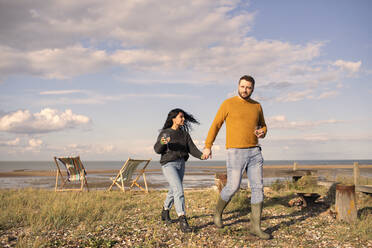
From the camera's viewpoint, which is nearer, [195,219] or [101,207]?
[195,219]

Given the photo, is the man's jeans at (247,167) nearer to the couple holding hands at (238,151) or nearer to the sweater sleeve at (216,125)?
the couple holding hands at (238,151)

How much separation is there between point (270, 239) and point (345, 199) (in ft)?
6.47

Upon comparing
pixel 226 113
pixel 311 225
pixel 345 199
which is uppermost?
pixel 226 113

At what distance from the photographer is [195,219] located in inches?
224

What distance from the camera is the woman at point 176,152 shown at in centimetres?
477

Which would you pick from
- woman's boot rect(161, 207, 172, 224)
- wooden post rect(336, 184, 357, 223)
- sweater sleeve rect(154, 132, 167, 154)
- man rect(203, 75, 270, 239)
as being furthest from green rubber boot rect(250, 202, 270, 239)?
wooden post rect(336, 184, 357, 223)

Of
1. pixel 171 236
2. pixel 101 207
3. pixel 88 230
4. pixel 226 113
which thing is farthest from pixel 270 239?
pixel 101 207

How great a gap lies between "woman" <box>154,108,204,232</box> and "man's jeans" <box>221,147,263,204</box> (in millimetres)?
503

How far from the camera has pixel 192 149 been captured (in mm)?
5055

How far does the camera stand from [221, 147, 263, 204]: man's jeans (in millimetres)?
4492

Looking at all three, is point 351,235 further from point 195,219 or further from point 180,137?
point 180,137

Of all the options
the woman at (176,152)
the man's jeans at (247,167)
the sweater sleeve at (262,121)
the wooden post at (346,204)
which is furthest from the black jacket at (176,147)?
the wooden post at (346,204)

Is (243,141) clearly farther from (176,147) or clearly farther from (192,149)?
(176,147)

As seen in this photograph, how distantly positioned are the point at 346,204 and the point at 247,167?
7.89 ft
